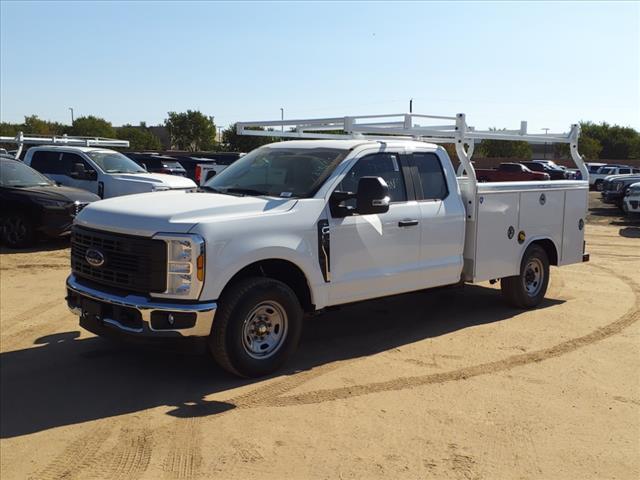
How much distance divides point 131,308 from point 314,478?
203cm

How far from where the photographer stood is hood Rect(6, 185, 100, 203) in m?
12.1

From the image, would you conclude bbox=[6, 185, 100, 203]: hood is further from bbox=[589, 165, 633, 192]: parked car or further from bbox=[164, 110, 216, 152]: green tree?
bbox=[164, 110, 216, 152]: green tree

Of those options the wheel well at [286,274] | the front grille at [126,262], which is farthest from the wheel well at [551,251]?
the front grille at [126,262]

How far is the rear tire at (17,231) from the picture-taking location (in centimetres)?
1186

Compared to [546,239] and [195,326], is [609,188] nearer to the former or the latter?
[546,239]

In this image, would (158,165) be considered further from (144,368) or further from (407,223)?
(144,368)

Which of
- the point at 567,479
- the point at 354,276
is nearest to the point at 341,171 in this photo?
the point at 354,276

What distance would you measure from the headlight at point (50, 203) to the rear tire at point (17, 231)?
40 centimetres

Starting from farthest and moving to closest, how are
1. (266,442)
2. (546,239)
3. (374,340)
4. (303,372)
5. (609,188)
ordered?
(609,188)
(546,239)
(374,340)
(303,372)
(266,442)

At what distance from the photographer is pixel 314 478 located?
12.9 ft

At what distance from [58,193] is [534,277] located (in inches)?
343

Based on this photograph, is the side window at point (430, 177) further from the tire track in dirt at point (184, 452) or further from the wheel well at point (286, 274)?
the tire track in dirt at point (184, 452)

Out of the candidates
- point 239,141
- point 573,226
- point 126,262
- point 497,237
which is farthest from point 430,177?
point 239,141

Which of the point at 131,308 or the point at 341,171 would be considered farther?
the point at 341,171
